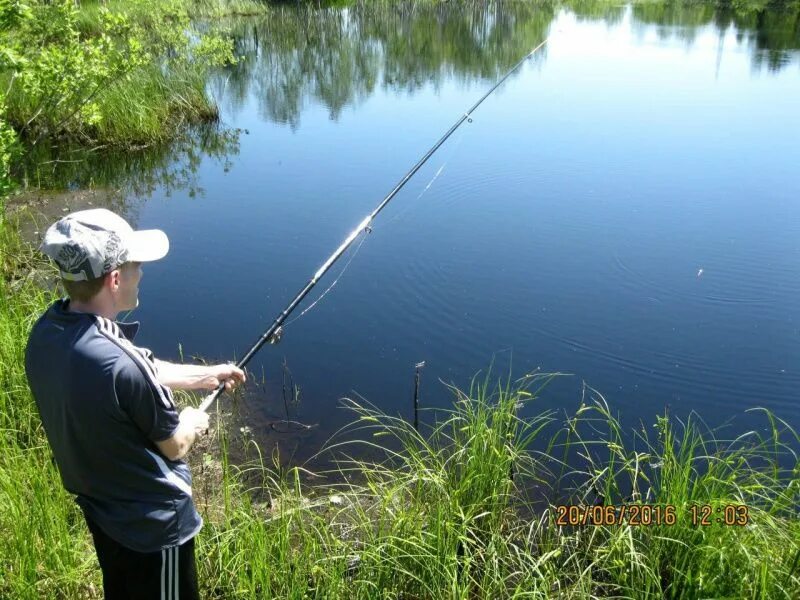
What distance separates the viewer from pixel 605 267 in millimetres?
6152

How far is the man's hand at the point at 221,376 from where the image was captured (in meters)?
2.19

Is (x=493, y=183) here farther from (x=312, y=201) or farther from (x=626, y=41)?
(x=626, y=41)

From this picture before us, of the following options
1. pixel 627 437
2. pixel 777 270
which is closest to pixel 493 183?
pixel 777 270

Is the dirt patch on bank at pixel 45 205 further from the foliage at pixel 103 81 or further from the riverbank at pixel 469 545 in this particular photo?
the riverbank at pixel 469 545

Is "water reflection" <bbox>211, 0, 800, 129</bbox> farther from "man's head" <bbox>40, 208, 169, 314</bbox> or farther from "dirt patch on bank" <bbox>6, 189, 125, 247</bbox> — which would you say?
"man's head" <bbox>40, 208, 169, 314</bbox>

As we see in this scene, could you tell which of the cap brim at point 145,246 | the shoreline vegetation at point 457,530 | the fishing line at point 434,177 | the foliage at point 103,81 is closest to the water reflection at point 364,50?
the foliage at point 103,81

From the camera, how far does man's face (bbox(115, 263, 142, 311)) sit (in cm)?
173

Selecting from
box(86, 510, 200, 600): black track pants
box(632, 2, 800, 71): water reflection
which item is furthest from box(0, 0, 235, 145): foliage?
box(632, 2, 800, 71): water reflection

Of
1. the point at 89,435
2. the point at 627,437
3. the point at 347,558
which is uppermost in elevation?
the point at 89,435

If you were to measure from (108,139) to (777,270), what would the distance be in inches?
323

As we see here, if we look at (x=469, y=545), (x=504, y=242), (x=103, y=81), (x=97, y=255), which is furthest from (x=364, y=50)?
(x=97, y=255)

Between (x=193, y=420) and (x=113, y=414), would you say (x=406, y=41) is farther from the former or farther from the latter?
(x=113, y=414)

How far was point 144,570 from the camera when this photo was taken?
186cm
